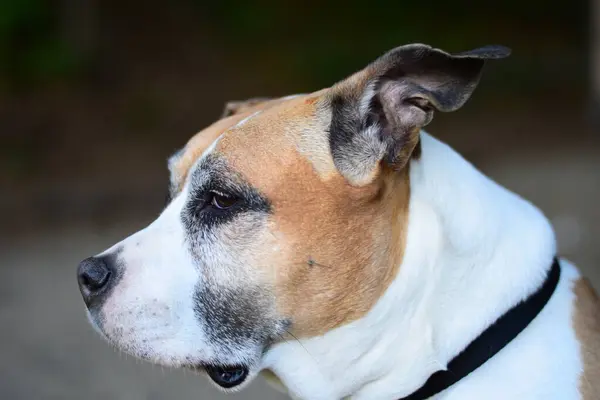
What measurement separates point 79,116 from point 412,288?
7126 millimetres

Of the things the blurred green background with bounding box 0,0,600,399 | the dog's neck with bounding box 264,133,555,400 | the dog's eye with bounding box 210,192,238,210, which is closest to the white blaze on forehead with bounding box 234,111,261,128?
the dog's eye with bounding box 210,192,238,210

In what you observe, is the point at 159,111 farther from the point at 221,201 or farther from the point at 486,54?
→ the point at 486,54

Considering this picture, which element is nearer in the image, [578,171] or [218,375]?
[218,375]

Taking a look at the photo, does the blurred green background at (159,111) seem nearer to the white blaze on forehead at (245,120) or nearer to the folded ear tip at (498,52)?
the white blaze on forehead at (245,120)

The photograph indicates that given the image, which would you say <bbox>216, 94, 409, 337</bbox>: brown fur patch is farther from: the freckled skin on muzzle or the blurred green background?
the blurred green background

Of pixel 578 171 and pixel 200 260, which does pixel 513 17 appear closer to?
pixel 578 171

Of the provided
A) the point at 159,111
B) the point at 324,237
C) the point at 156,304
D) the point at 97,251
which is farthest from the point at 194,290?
the point at 159,111

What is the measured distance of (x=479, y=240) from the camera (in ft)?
8.99

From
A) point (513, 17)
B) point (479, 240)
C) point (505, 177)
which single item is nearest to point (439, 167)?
point (479, 240)

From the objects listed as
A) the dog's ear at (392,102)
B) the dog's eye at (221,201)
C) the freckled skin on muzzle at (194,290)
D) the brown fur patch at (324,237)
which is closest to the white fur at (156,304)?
the freckled skin on muzzle at (194,290)

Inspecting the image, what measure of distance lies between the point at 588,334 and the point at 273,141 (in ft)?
4.11

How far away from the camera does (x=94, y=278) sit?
8.77 ft

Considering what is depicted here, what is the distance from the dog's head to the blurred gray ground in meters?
2.14

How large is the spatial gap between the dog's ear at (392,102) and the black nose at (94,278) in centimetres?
83
